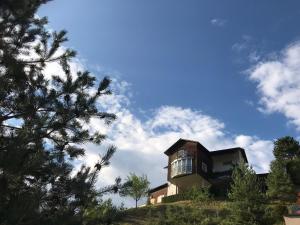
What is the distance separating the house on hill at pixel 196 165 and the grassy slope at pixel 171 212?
10.8 meters

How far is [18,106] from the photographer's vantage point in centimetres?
795

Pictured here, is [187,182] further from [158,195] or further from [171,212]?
[171,212]

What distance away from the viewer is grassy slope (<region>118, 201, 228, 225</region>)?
1238 inches

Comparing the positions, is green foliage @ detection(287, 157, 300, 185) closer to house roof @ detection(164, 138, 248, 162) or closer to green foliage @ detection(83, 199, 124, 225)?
house roof @ detection(164, 138, 248, 162)

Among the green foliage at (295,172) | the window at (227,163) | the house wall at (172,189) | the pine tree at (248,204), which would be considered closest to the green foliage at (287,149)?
the green foliage at (295,172)

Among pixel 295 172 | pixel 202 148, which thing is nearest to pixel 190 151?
pixel 202 148

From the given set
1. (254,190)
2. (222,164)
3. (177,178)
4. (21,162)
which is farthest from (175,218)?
(21,162)

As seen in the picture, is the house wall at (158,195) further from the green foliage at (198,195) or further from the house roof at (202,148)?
the green foliage at (198,195)

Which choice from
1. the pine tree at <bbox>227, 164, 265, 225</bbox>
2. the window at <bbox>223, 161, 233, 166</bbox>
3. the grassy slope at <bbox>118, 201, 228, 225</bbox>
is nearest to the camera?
the pine tree at <bbox>227, 164, 265, 225</bbox>

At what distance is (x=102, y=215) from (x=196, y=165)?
42631 millimetres

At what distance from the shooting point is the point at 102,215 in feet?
20.9

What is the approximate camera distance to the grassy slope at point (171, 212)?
31438mm

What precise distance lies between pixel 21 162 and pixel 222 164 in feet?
159

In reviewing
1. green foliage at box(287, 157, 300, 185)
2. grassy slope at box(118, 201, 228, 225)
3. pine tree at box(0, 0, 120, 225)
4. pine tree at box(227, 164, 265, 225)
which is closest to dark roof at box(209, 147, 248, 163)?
green foliage at box(287, 157, 300, 185)
